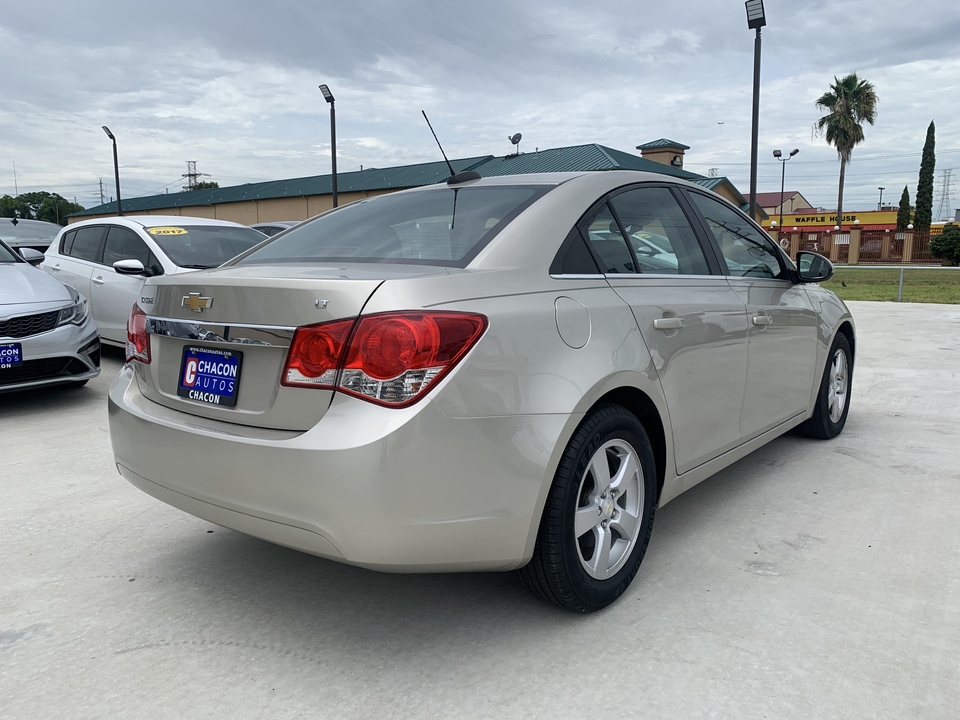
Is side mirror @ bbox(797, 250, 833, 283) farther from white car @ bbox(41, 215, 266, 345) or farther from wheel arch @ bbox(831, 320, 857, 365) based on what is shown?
white car @ bbox(41, 215, 266, 345)

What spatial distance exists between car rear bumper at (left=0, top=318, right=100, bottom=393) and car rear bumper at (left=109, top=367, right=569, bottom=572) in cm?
391

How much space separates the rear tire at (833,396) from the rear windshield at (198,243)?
5251mm

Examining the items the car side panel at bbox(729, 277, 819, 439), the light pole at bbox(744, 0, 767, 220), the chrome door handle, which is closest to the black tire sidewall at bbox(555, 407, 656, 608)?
the chrome door handle

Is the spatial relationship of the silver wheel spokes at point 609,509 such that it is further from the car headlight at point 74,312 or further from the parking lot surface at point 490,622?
the car headlight at point 74,312

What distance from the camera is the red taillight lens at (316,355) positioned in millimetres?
2201

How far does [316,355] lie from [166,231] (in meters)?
6.41

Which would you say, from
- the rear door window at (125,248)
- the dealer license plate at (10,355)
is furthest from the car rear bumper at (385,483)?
the rear door window at (125,248)

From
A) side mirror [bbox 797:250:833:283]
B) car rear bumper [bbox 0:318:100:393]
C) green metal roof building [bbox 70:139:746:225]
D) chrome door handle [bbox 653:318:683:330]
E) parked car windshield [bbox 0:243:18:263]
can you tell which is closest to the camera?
chrome door handle [bbox 653:318:683:330]

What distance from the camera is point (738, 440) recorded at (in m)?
3.62

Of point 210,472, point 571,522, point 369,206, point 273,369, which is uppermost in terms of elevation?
point 369,206

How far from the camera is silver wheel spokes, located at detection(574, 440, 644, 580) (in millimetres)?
2633

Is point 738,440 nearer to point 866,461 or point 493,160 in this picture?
point 866,461

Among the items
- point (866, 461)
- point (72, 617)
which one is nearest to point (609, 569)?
point (72, 617)

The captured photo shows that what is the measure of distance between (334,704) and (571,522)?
875 millimetres
